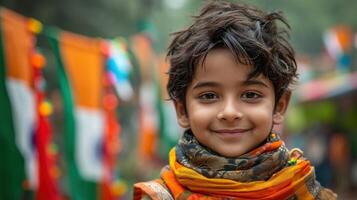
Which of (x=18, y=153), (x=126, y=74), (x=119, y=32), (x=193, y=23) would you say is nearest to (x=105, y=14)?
(x=119, y=32)

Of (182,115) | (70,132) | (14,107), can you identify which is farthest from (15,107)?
(182,115)

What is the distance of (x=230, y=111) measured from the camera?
1.88 m

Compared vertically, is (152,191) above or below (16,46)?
below

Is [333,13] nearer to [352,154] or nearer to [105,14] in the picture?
[352,154]

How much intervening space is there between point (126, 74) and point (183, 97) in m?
3.89

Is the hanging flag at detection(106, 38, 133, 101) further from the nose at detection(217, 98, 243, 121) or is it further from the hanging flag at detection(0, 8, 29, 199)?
the nose at detection(217, 98, 243, 121)

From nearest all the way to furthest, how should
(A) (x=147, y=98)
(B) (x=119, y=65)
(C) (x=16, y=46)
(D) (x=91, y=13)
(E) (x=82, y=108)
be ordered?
(C) (x=16, y=46), (E) (x=82, y=108), (B) (x=119, y=65), (A) (x=147, y=98), (D) (x=91, y=13)

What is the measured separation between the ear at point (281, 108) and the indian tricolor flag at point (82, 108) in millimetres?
2715

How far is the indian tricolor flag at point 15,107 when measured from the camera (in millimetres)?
3361

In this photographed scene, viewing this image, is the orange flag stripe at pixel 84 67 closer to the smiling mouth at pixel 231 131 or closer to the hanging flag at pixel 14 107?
the hanging flag at pixel 14 107

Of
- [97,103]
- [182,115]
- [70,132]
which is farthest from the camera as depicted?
[97,103]

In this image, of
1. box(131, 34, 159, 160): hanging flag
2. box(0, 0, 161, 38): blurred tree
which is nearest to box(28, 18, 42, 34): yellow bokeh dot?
box(0, 0, 161, 38): blurred tree

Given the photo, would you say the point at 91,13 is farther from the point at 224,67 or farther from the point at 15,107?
the point at 224,67

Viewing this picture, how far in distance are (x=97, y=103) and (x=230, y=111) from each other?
355cm
